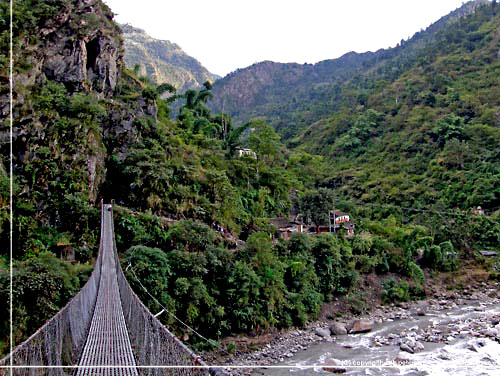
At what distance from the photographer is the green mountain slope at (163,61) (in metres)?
65.2

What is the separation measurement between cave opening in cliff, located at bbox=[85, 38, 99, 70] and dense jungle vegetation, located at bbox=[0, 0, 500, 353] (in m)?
0.75

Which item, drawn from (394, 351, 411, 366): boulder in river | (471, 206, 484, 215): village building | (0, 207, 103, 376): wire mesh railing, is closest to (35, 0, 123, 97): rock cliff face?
(0, 207, 103, 376): wire mesh railing

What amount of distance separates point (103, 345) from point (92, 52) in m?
12.3

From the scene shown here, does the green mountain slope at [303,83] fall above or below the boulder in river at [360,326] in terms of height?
above

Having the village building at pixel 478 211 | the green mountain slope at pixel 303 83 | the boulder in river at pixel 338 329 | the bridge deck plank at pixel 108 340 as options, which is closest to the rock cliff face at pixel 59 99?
the bridge deck plank at pixel 108 340

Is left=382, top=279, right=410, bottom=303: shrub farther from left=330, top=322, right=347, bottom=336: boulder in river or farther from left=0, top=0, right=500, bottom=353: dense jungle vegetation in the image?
left=330, top=322, right=347, bottom=336: boulder in river

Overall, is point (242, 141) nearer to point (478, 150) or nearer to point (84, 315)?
point (478, 150)

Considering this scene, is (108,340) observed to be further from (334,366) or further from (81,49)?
(81,49)

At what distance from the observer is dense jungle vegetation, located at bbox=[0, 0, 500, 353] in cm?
1035

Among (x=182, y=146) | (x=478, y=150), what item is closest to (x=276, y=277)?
(x=182, y=146)

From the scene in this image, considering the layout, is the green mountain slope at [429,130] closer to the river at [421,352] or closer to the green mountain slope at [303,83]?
the green mountain slope at [303,83]

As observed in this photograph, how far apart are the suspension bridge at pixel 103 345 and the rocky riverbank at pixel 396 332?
4.12 metres

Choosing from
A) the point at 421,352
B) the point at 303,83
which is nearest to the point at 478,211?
the point at 421,352

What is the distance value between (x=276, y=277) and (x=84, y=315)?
7.08 metres
